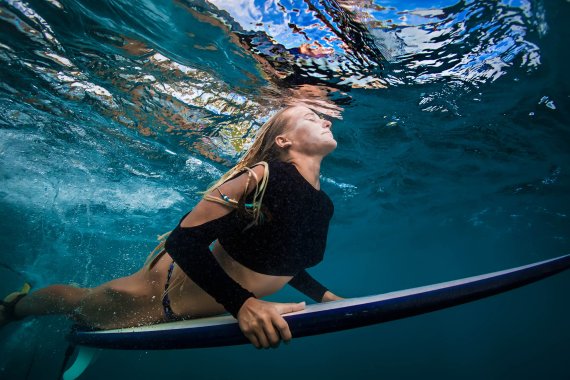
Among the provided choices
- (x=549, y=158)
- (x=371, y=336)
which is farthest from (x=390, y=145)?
(x=371, y=336)

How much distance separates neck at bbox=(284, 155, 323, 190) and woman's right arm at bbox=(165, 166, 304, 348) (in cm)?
Result: 85

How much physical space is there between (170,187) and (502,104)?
17292 millimetres

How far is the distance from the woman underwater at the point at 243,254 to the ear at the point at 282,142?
0.01m

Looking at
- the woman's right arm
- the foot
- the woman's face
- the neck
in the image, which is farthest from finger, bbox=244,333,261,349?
the foot

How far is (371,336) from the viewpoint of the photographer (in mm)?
45250

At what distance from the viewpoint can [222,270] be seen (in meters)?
2.01

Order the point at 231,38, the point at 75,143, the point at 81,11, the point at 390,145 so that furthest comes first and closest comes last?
the point at 390,145
the point at 75,143
the point at 231,38
the point at 81,11

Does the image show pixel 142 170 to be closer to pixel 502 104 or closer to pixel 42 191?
pixel 42 191

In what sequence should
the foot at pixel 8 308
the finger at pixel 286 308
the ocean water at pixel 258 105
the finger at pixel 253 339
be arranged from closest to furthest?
1. the finger at pixel 253 339
2. the finger at pixel 286 308
3. the foot at pixel 8 308
4. the ocean water at pixel 258 105

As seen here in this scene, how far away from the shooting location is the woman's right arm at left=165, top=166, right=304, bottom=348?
1.61 metres

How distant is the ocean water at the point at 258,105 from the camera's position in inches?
238

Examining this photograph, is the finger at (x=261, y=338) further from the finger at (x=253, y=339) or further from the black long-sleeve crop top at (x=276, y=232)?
the black long-sleeve crop top at (x=276, y=232)

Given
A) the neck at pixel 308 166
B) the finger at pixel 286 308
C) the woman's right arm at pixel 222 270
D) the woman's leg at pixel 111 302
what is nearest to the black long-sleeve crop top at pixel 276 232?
the woman's right arm at pixel 222 270

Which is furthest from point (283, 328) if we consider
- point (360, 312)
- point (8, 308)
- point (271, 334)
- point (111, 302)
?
point (8, 308)
